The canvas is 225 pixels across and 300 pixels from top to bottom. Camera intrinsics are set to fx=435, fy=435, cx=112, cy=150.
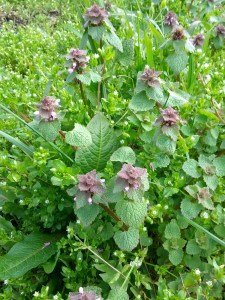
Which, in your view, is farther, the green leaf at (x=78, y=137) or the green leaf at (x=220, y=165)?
the green leaf at (x=220, y=165)

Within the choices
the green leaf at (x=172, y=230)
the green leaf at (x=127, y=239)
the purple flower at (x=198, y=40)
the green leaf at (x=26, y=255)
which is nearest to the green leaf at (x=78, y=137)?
the green leaf at (x=127, y=239)

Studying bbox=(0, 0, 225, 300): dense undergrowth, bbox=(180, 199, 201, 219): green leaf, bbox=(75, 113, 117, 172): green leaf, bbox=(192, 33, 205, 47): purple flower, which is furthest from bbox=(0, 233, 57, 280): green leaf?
bbox=(192, 33, 205, 47): purple flower

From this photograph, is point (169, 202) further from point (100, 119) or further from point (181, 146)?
point (100, 119)

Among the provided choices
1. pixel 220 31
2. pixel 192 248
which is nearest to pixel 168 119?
pixel 192 248

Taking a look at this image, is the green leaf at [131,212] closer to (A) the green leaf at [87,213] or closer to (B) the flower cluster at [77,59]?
(A) the green leaf at [87,213]

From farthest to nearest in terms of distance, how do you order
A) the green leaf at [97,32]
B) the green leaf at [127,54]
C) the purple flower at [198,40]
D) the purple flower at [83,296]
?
1. the purple flower at [198,40]
2. the green leaf at [127,54]
3. the green leaf at [97,32]
4. the purple flower at [83,296]

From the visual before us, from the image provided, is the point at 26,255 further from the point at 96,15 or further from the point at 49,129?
the point at 96,15
